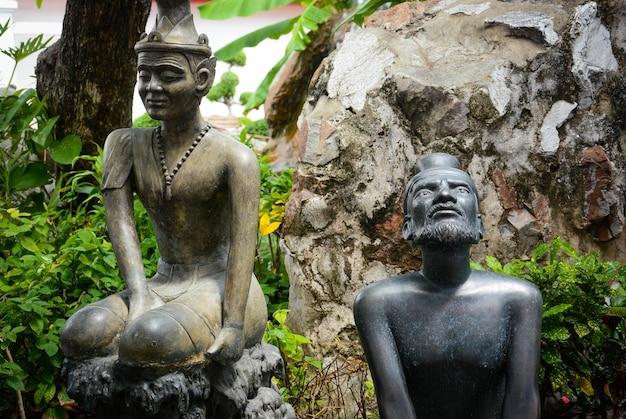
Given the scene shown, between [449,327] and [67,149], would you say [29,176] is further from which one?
[449,327]

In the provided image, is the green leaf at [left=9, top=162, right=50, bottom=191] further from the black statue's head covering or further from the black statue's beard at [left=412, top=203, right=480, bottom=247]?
the black statue's beard at [left=412, top=203, right=480, bottom=247]

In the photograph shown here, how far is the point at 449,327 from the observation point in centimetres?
257

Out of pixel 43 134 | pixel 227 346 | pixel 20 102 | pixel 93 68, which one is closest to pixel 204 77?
pixel 227 346

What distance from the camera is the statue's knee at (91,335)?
2.67 m

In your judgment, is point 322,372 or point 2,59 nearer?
point 322,372

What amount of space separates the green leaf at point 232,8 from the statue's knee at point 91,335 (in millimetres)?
4556

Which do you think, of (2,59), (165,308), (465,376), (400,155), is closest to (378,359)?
(465,376)

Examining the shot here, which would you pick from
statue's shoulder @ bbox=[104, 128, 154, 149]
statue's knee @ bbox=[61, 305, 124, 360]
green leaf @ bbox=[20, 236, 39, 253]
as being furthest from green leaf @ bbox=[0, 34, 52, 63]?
statue's knee @ bbox=[61, 305, 124, 360]

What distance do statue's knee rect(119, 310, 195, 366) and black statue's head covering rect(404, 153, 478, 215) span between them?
31.0 inches

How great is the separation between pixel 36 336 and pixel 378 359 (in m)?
1.82

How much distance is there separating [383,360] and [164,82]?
1.11 m

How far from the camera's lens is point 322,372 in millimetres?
3916

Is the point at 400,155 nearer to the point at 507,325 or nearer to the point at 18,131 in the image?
the point at 507,325

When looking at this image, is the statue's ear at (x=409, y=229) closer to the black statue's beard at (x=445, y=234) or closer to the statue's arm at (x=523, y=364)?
the black statue's beard at (x=445, y=234)
